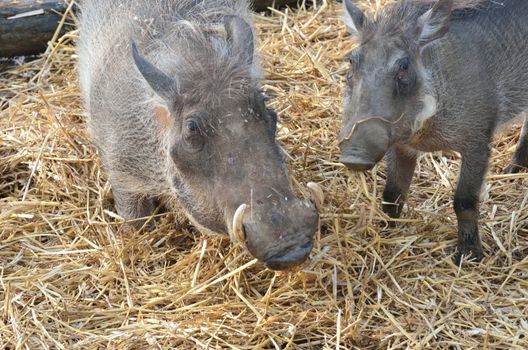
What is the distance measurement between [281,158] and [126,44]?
3.97 feet

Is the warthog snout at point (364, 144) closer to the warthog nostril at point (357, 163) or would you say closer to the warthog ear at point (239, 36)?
the warthog nostril at point (357, 163)

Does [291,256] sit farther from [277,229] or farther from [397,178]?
[397,178]

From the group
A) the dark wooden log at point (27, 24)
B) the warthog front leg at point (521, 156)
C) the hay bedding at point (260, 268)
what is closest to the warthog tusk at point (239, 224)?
the hay bedding at point (260, 268)

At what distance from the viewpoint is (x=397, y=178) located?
4406mm

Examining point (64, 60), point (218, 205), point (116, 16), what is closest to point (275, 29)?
point (64, 60)

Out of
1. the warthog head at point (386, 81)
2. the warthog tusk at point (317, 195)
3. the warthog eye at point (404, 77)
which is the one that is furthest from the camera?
the warthog eye at point (404, 77)

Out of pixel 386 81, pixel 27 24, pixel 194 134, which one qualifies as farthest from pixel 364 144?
pixel 27 24

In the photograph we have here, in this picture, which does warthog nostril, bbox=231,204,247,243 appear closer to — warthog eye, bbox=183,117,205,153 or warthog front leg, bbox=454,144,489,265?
warthog eye, bbox=183,117,205,153

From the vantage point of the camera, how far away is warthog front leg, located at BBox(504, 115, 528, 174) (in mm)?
4824

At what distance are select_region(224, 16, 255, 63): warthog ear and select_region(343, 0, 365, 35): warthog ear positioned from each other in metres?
0.56

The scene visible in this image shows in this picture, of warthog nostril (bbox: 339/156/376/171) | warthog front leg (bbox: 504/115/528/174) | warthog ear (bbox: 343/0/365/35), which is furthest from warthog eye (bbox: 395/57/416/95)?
warthog front leg (bbox: 504/115/528/174)

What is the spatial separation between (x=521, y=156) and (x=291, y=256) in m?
2.20

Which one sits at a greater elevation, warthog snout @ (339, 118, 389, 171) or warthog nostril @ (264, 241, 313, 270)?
warthog snout @ (339, 118, 389, 171)

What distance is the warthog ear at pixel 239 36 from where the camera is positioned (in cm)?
378
